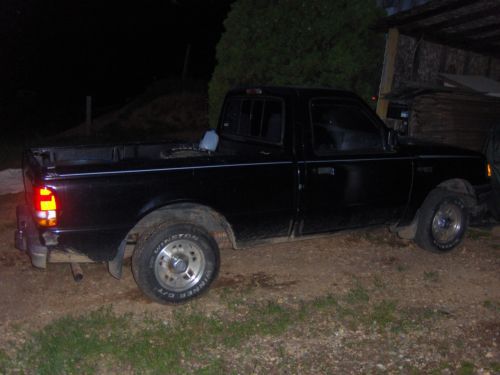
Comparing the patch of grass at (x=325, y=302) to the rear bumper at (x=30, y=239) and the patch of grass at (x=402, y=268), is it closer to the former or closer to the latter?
the patch of grass at (x=402, y=268)

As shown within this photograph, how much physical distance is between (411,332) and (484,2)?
5713mm

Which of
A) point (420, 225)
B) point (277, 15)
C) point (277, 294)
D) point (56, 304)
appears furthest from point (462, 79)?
point (56, 304)

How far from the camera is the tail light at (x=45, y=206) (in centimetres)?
391

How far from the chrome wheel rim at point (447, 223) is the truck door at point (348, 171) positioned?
63 cm

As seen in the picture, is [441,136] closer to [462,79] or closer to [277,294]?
[462,79]

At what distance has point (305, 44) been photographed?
30.4 ft

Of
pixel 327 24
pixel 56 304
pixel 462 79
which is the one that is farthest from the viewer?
pixel 462 79

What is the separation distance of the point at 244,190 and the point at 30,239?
1923 mm

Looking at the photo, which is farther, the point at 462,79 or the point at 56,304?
the point at 462,79

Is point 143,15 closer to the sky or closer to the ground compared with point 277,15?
closer to the sky

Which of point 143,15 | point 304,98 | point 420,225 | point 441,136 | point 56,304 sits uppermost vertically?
point 143,15

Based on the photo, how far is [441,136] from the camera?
29.7ft

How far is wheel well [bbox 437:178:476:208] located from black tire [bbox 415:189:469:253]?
0.25ft

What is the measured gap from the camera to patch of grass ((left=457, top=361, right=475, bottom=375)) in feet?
12.1
